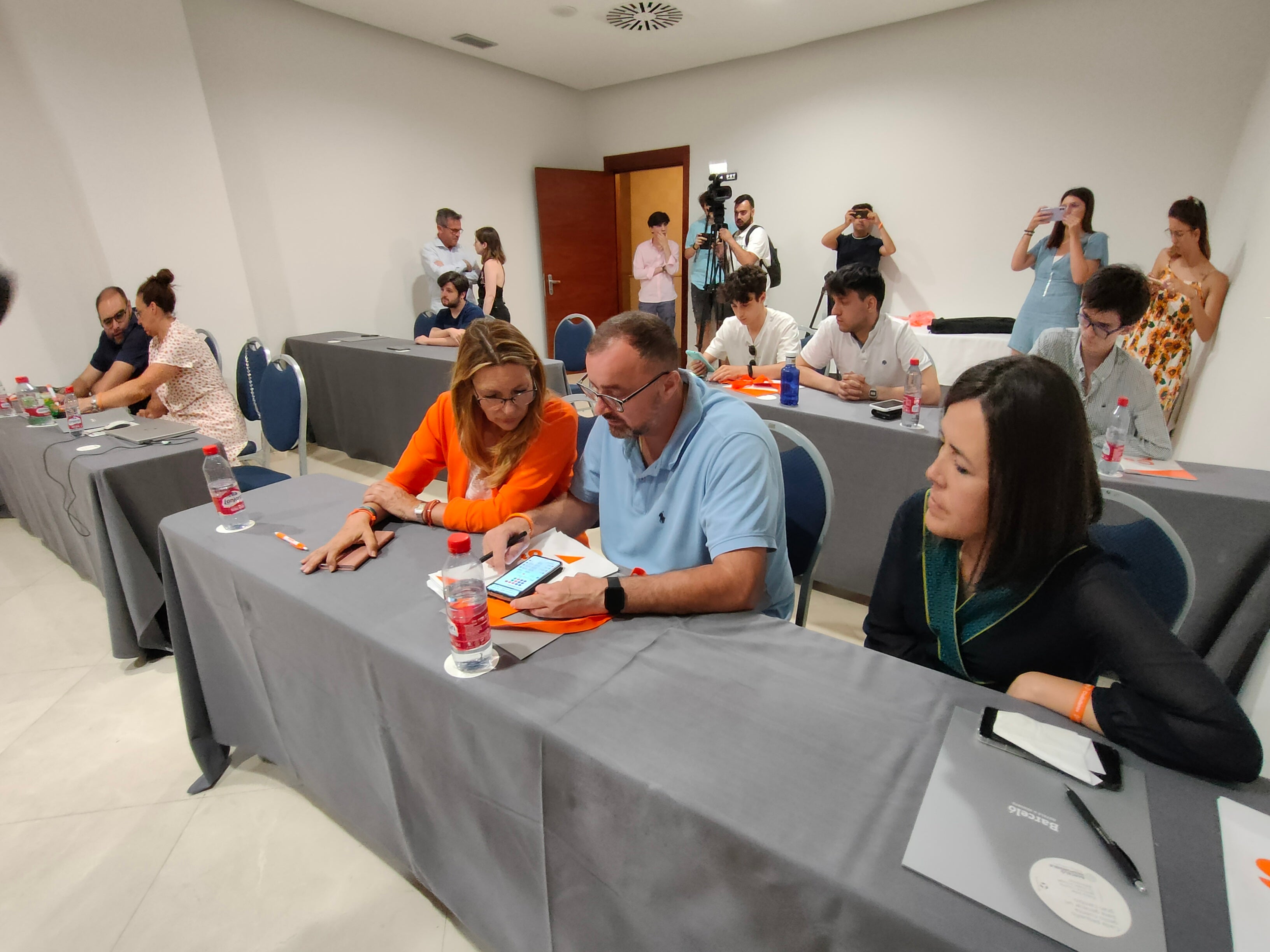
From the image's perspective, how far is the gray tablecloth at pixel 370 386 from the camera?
3.44 metres

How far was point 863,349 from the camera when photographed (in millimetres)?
2600

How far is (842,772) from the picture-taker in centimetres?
69

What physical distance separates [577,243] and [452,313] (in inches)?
97.1

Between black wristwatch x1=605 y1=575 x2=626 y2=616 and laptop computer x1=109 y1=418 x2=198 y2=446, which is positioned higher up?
black wristwatch x1=605 y1=575 x2=626 y2=616

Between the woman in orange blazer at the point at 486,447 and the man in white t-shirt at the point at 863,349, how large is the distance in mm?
1402

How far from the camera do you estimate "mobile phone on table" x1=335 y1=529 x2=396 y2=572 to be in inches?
46.6

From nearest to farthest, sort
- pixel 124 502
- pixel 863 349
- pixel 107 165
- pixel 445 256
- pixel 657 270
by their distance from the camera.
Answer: pixel 124 502
pixel 863 349
pixel 107 165
pixel 445 256
pixel 657 270

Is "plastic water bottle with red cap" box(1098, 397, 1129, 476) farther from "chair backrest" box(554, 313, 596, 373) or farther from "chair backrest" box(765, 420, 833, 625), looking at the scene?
"chair backrest" box(554, 313, 596, 373)

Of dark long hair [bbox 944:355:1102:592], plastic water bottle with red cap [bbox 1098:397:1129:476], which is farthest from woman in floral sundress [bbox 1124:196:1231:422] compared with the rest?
dark long hair [bbox 944:355:1102:592]

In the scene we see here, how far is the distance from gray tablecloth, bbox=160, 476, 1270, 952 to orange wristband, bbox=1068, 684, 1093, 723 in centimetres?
3

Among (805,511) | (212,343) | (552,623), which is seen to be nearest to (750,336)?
(805,511)

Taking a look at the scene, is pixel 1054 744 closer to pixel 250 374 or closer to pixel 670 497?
pixel 670 497

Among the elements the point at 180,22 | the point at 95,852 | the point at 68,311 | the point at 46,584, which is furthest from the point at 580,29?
the point at 95,852

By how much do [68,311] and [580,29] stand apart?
3788 millimetres
